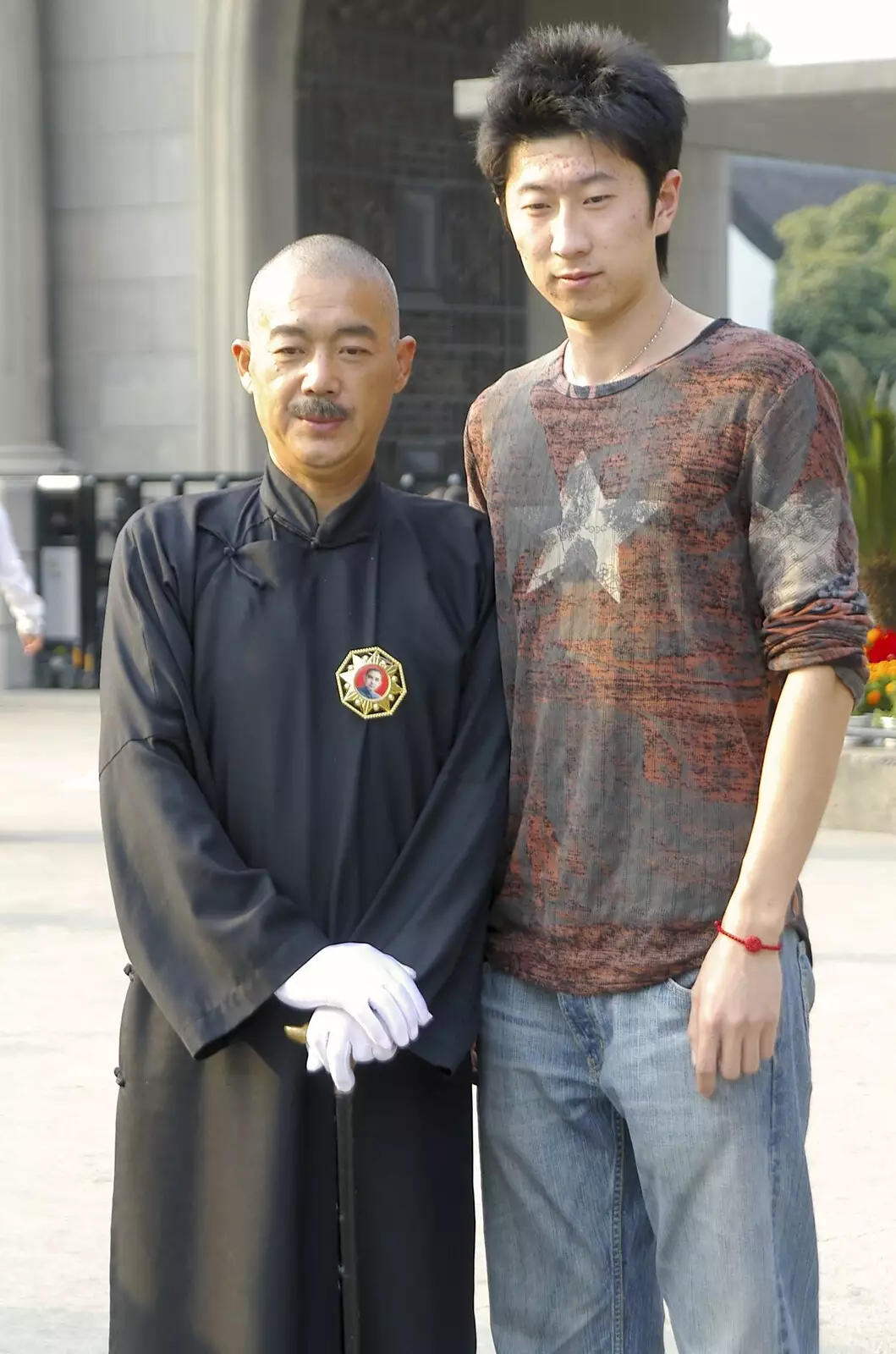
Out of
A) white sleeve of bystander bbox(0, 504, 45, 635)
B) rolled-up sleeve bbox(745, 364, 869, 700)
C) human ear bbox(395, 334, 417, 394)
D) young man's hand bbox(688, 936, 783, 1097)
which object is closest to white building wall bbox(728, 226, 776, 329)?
white sleeve of bystander bbox(0, 504, 45, 635)

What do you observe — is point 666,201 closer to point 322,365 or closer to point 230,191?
point 322,365

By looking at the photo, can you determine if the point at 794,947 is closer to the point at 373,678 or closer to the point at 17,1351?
the point at 373,678

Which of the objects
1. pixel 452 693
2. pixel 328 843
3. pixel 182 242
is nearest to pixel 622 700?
pixel 452 693

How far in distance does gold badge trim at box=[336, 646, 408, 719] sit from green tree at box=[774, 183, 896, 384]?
58.4 m

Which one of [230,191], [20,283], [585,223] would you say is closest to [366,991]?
[585,223]

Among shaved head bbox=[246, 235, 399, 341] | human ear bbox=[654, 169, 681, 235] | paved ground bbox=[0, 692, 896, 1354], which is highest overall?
human ear bbox=[654, 169, 681, 235]

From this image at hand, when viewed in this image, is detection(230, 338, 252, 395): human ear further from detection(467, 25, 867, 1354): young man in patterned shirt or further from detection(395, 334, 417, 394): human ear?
detection(467, 25, 867, 1354): young man in patterned shirt

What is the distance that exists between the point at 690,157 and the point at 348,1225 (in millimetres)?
16625

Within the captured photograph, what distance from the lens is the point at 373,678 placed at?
2777mm

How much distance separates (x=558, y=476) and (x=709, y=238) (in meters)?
16.3

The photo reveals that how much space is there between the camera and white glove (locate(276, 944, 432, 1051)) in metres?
2.57

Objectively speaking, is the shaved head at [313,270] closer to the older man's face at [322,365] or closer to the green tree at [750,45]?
the older man's face at [322,365]

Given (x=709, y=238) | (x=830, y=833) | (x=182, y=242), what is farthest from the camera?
(x=709, y=238)

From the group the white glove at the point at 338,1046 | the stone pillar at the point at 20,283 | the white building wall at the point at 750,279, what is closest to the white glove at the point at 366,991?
the white glove at the point at 338,1046
